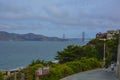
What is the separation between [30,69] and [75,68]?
9236mm

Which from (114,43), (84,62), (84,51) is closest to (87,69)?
(84,62)

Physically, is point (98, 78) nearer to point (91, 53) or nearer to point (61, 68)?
point (61, 68)

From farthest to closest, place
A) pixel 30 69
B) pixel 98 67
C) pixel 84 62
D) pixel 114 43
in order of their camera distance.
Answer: pixel 114 43 < pixel 98 67 < pixel 84 62 < pixel 30 69

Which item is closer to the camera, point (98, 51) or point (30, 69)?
point (30, 69)

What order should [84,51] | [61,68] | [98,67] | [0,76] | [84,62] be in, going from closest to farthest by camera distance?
[0,76], [61,68], [84,62], [98,67], [84,51]

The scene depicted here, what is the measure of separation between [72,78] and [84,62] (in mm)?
7519

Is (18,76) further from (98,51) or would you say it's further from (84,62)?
(98,51)

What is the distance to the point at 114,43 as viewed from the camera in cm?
5438

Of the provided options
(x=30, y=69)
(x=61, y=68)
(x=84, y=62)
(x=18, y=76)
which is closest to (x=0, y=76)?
(x=18, y=76)

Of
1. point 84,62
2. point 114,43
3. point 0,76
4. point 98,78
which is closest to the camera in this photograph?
point 0,76

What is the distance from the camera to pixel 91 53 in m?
50.0

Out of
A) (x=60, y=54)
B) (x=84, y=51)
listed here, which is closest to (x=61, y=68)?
(x=60, y=54)

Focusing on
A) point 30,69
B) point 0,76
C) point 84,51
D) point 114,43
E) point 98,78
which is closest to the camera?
point 0,76

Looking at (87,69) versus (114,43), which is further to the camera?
(114,43)
